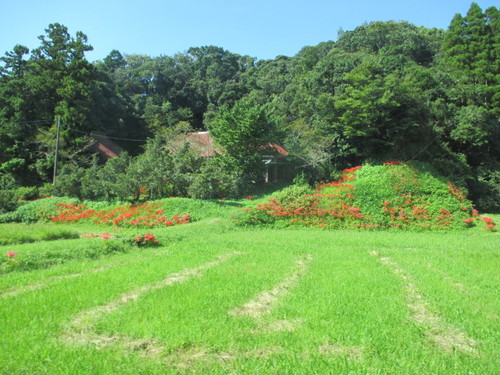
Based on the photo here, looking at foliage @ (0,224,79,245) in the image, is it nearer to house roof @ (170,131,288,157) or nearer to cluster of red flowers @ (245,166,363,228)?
cluster of red flowers @ (245,166,363,228)

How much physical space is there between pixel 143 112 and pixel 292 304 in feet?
128

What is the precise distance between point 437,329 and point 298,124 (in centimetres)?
2142

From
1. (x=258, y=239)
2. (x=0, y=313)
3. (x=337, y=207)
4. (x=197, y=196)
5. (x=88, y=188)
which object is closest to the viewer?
(x=0, y=313)

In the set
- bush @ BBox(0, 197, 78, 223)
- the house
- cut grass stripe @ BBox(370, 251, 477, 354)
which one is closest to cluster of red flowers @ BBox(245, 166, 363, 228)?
the house

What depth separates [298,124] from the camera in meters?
25.2

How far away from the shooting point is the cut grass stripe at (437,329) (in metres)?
4.31

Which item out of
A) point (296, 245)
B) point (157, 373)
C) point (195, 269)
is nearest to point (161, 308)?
point (157, 373)

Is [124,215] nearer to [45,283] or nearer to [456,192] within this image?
[45,283]

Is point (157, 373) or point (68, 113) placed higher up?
point (68, 113)

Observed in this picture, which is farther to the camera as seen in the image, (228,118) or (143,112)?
(143,112)

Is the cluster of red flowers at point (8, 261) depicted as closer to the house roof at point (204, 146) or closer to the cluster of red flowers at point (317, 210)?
the cluster of red flowers at point (317, 210)

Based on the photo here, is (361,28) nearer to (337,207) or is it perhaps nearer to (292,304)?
(337,207)

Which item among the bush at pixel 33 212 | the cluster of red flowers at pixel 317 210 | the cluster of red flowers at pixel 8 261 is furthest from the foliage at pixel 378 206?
the bush at pixel 33 212

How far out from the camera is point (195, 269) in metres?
7.79
